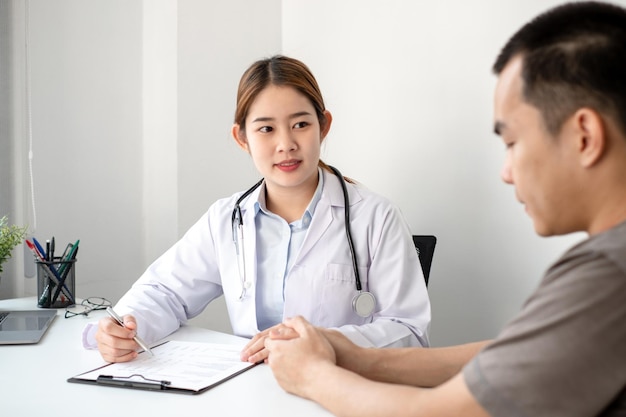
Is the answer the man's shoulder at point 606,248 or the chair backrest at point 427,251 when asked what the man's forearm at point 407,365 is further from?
the chair backrest at point 427,251

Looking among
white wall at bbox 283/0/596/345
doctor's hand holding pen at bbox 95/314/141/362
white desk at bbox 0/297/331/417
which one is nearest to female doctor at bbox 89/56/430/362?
doctor's hand holding pen at bbox 95/314/141/362

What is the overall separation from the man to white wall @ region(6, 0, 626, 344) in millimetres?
1106

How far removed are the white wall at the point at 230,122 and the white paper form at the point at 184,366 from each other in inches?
39.5

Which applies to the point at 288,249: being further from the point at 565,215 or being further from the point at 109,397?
the point at 565,215

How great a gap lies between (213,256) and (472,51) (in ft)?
3.43

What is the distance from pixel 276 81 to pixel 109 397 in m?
0.90

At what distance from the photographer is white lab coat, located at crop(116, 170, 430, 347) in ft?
4.75

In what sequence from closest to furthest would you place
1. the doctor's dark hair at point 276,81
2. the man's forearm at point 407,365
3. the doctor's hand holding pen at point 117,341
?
the man's forearm at point 407,365 < the doctor's hand holding pen at point 117,341 < the doctor's dark hair at point 276,81

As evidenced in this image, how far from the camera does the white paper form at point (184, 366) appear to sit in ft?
3.53

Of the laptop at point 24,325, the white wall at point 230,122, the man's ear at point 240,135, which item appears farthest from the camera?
the white wall at point 230,122

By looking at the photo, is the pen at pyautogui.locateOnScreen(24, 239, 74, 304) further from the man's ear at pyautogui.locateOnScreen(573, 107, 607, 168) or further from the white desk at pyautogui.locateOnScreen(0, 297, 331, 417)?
the man's ear at pyautogui.locateOnScreen(573, 107, 607, 168)

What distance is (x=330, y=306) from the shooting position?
59.9 inches

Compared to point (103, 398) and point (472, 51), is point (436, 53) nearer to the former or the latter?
point (472, 51)

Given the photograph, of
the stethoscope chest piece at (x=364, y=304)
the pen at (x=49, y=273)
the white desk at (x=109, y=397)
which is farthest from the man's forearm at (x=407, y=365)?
the pen at (x=49, y=273)
